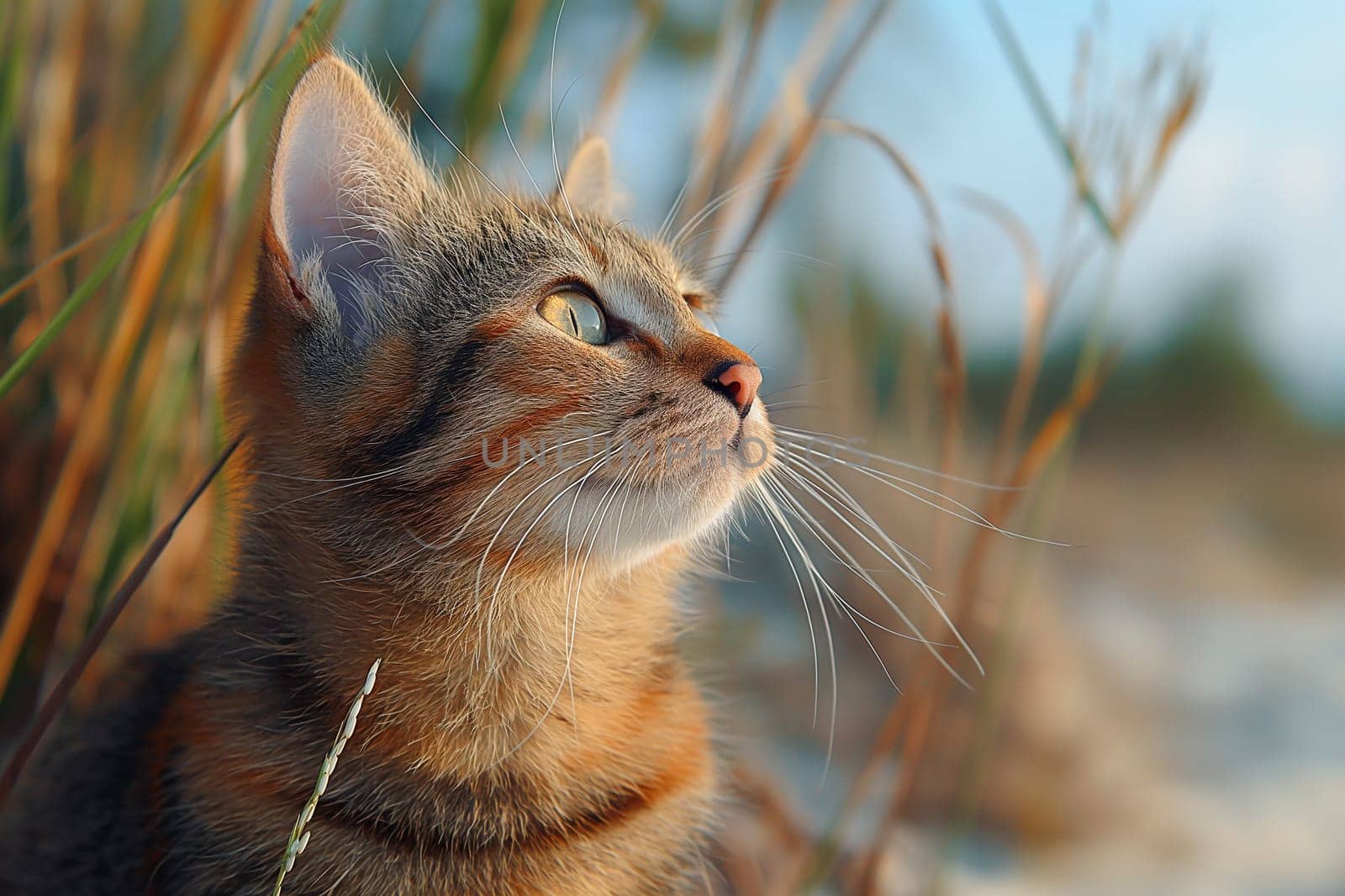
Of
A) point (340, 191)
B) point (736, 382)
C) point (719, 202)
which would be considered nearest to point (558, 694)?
point (736, 382)

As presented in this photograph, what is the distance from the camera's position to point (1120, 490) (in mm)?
2094

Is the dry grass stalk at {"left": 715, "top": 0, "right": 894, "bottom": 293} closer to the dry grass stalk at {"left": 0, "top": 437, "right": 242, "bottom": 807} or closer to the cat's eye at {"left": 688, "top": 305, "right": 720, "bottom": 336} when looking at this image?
the cat's eye at {"left": 688, "top": 305, "right": 720, "bottom": 336}

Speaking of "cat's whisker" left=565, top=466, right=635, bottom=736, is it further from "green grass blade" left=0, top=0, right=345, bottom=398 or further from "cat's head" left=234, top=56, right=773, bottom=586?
"green grass blade" left=0, top=0, right=345, bottom=398

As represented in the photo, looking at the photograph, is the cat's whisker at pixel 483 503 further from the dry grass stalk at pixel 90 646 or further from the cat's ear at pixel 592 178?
the cat's ear at pixel 592 178

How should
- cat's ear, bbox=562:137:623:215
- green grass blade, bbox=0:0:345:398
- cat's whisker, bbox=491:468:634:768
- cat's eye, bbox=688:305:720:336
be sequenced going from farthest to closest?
cat's ear, bbox=562:137:623:215, cat's eye, bbox=688:305:720:336, cat's whisker, bbox=491:468:634:768, green grass blade, bbox=0:0:345:398

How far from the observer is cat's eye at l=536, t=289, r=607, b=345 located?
75cm

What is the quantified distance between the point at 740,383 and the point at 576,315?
0.16 metres

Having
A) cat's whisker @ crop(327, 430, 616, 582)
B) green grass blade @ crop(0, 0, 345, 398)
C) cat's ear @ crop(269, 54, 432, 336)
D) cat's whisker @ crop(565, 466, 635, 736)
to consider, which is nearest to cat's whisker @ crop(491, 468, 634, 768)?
cat's whisker @ crop(565, 466, 635, 736)

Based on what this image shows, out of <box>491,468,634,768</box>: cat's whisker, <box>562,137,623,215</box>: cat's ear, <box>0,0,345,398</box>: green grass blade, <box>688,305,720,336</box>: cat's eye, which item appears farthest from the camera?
<box>562,137,623,215</box>: cat's ear

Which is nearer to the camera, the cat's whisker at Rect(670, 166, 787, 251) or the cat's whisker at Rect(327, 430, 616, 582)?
the cat's whisker at Rect(327, 430, 616, 582)

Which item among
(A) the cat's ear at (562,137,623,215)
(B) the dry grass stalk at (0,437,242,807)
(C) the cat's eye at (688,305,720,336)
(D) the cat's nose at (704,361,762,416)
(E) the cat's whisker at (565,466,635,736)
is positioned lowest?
(B) the dry grass stalk at (0,437,242,807)

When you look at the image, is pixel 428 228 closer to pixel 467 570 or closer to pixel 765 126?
pixel 467 570

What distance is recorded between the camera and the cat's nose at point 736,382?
0.69 meters

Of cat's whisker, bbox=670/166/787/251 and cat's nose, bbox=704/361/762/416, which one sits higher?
cat's whisker, bbox=670/166/787/251
